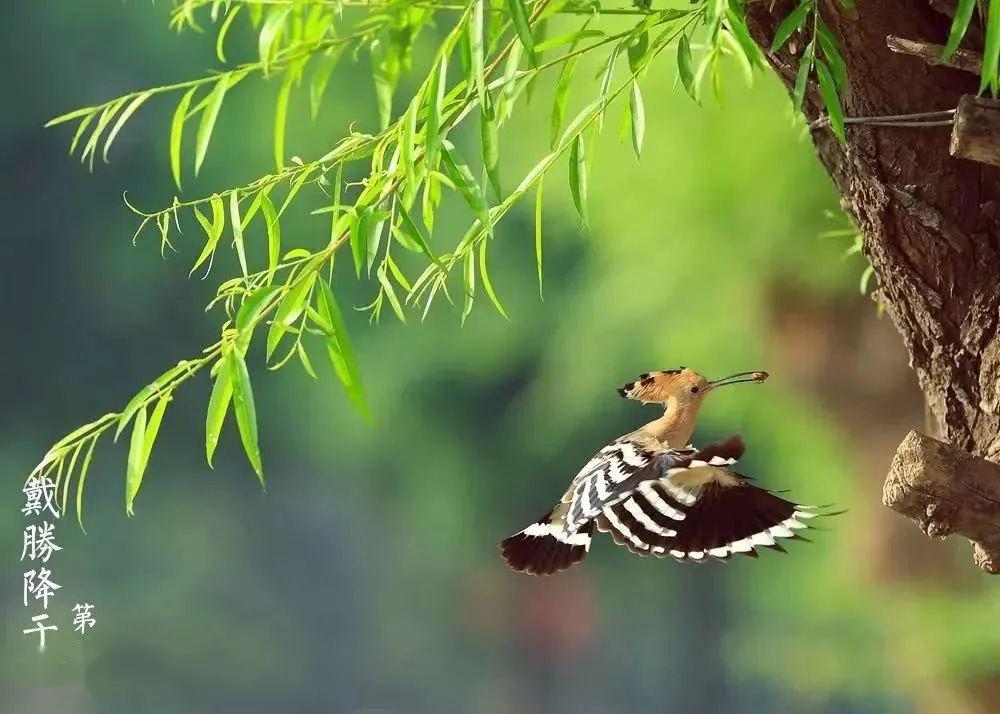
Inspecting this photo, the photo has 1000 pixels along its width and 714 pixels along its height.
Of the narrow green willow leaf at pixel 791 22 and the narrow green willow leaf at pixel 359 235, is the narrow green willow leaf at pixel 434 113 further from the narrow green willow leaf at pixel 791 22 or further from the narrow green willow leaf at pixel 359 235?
the narrow green willow leaf at pixel 791 22

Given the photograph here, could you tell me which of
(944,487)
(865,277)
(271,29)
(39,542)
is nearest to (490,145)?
(271,29)

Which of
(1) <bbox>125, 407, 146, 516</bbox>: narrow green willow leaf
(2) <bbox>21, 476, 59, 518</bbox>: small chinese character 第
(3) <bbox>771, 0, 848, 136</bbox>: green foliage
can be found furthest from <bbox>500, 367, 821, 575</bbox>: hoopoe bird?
(2) <bbox>21, 476, 59, 518</bbox>: small chinese character 第

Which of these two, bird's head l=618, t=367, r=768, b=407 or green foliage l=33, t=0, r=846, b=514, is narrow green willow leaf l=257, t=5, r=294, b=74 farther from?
bird's head l=618, t=367, r=768, b=407

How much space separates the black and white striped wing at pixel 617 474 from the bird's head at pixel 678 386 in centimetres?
4

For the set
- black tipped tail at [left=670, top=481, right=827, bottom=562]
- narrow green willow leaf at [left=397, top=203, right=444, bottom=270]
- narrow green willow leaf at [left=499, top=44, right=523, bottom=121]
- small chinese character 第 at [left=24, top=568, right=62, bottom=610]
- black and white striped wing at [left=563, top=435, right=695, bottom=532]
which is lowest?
small chinese character 第 at [left=24, top=568, right=62, bottom=610]

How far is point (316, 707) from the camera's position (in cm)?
147

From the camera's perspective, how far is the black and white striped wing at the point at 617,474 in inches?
31.0

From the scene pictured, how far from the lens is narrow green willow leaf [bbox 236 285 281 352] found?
24.5 inches

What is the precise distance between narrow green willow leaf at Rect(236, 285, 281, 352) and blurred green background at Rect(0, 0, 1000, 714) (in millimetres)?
757

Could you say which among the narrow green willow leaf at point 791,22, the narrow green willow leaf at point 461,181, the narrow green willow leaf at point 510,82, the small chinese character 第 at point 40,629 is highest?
the narrow green willow leaf at point 791,22

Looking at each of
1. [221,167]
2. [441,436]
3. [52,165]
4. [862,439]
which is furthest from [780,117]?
[52,165]

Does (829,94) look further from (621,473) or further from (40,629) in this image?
(40,629)

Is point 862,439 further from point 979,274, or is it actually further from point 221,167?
point 221,167

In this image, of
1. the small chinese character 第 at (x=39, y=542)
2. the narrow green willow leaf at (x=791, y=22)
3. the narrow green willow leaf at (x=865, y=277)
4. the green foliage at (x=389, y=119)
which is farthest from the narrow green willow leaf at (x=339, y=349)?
the small chinese character 第 at (x=39, y=542)
